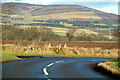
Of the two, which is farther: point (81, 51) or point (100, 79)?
point (81, 51)

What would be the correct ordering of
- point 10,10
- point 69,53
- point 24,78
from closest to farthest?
point 24,78
point 10,10
point 69,53

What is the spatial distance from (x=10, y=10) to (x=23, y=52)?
27.3 ft

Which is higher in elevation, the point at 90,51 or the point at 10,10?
the point at 10,10

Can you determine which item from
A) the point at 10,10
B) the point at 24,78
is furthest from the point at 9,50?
the point at 24,78

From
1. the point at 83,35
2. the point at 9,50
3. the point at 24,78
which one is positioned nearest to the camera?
the point at 24,78

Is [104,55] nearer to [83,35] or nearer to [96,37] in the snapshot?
[83,35]

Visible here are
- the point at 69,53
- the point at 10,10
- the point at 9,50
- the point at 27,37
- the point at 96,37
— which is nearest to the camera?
the point at 10,10

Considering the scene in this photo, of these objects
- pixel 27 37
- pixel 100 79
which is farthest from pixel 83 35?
pixel 100 79

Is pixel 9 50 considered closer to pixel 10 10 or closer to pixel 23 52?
pixel 23 52

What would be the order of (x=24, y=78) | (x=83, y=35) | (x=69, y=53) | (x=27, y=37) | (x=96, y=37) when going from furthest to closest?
1. (x=96, y=37)
2. (x=83, y=35)
3. (x=27, y=37)
4. (x=69, y=53)
5. (x=24, y=78)

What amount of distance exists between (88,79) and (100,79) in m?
0.70

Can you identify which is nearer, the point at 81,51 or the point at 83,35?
the point at 81,51

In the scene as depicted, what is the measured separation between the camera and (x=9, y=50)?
39562mm

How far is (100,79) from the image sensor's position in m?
15.3
